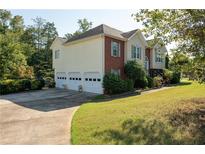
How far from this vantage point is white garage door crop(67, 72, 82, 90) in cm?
2310

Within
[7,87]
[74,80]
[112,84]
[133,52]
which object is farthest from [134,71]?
[7,87]

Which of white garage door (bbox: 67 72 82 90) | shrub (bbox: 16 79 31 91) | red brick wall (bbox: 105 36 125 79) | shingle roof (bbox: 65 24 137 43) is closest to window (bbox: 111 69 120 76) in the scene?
red brick wall (bbox: 105 36 125 79)

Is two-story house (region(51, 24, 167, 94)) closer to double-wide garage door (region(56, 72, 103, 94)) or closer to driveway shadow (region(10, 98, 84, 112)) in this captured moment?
double-wide garage door (region(56, 72, 103, 94))

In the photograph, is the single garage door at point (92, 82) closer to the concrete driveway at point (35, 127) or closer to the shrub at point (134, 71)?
the shrub at point (134, 71)

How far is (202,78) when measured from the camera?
1110 cm

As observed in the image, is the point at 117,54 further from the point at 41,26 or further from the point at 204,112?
the point at 41,26

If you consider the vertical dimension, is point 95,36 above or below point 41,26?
below

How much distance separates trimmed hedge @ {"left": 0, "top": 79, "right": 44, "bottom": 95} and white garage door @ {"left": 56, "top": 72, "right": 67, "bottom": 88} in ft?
Answer: 7.09

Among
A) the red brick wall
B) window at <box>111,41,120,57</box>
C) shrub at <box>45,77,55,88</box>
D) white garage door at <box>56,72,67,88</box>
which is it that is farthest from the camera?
shrub at <box>45,77,55,88</box>

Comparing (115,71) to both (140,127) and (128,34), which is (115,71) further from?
(140,127)

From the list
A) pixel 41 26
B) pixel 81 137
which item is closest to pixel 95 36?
pixel 81 137

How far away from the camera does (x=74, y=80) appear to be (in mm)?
23953

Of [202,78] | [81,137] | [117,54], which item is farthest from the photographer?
[117,54]
